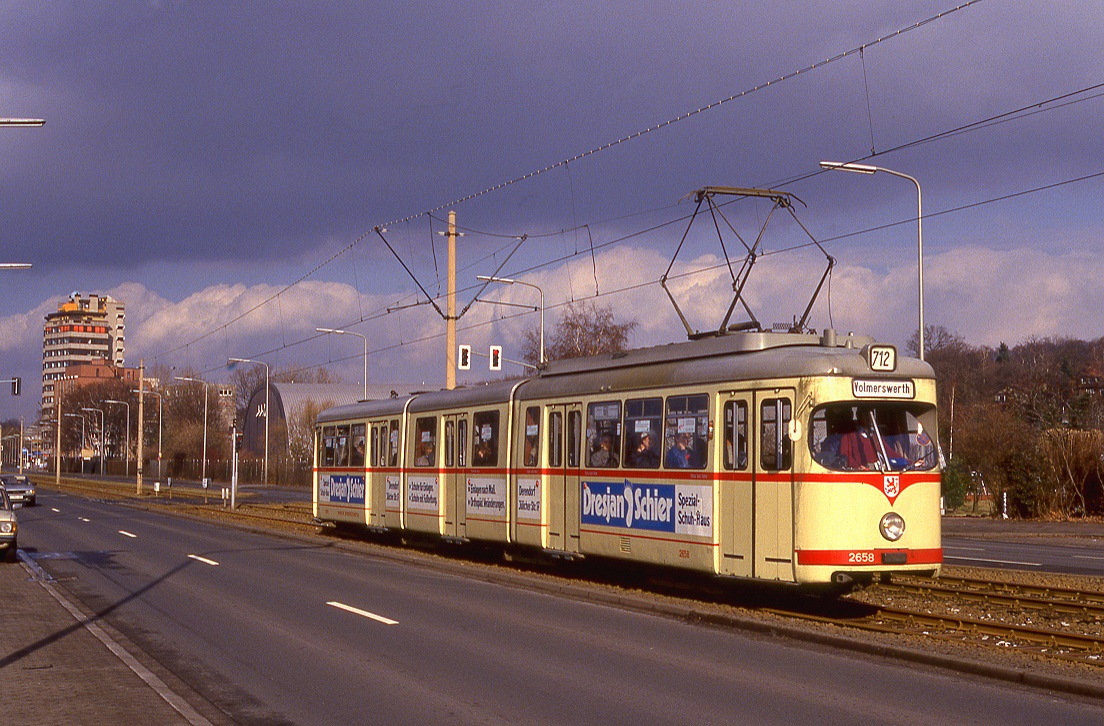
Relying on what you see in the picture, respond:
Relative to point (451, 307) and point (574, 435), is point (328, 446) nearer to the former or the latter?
point (451, 307)

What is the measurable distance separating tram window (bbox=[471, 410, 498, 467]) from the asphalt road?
2.84 metres

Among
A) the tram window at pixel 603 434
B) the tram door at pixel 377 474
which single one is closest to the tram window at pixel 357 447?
the tram door at pixel 377 474

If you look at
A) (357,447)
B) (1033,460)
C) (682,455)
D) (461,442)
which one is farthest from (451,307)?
(1033,460)

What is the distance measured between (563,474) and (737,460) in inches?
183

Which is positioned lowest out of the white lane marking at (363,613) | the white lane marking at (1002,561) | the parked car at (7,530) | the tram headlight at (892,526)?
the white lane marking at (1002,561)

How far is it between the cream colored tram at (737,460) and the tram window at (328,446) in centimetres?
1069

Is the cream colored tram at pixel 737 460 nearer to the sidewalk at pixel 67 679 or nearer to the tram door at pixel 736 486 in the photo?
the tram door at pixel 736 486

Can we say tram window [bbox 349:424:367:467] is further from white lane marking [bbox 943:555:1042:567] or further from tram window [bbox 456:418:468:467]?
white lane marking [bbox 943:555:1042:567]

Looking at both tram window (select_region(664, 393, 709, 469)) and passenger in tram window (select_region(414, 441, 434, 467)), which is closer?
tram window (select_region(664, 393, 709, 469))

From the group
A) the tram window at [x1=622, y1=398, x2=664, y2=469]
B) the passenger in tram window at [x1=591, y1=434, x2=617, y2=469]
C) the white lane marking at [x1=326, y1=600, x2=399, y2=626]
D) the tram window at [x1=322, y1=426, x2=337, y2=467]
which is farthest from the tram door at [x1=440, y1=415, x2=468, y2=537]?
the tram window at [x1=322, y1=426, x2=337, y2=467]

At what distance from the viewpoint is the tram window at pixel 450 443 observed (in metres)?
23.8

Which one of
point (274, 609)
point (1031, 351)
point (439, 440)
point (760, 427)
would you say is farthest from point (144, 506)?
point (1031, 351)

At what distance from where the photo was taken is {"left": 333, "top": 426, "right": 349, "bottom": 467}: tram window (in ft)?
98.0

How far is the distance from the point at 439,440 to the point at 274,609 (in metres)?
9.17
